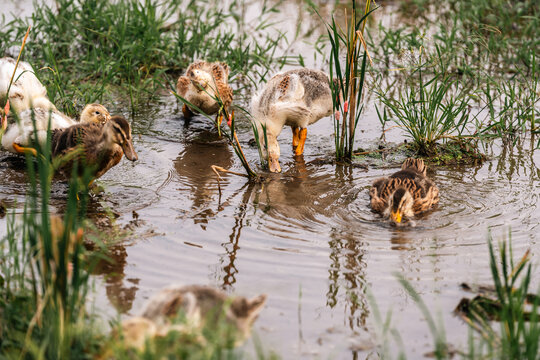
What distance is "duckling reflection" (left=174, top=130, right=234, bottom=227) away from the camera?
6.36 meters

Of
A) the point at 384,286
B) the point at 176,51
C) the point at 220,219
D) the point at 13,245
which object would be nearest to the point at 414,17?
the point at 176,51

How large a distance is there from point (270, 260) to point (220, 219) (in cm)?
96

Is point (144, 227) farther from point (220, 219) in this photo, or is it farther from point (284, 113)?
point (284, 113)

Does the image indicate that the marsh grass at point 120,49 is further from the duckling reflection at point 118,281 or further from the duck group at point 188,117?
the duckling reflection at point 118,281

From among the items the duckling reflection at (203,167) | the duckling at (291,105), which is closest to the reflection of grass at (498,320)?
the duckling reflection at (203,167)

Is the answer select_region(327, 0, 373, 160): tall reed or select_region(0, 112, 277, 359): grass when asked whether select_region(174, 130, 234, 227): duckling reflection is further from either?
select_region(0, 112, 277, 359): grass

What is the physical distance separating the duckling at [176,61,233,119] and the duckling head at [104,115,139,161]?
231 centimetres

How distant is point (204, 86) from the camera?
27.7ft

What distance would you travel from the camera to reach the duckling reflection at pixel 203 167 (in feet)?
20.9

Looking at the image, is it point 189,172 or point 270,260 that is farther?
point 189,172

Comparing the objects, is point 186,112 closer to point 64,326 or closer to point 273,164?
point 273,164

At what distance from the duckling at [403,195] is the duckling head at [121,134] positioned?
6.95ft

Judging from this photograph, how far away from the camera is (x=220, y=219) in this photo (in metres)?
6.09

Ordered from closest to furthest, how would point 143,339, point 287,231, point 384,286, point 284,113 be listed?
1. point 143,339
2. point 384,286
3. point 287,231
4. point 284,113
